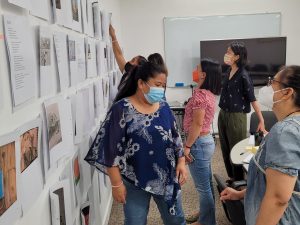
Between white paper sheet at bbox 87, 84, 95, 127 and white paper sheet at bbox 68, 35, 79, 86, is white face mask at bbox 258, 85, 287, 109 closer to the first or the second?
white paper sheet at bbox 68, 35, 79, 86

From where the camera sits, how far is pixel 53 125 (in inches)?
50.3

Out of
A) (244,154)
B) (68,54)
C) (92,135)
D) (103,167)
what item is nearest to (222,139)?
(244,154)

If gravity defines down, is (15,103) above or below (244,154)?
above

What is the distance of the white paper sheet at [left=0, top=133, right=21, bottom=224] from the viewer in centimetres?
84

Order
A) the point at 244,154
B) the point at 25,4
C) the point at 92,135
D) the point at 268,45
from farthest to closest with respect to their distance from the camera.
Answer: the point at 268,45, the point at 244,154, the point at 92,135, the point at 25,4

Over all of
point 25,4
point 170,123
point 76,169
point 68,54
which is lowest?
point 76,169

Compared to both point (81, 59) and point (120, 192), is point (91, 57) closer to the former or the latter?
point (81, 59)

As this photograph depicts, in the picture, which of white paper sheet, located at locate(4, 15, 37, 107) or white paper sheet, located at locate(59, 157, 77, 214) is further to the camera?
white paper sheet, located at locate(59, 157, 77, 214)

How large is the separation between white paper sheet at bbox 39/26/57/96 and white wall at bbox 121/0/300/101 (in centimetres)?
382

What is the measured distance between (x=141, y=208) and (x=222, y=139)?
1.63 meters

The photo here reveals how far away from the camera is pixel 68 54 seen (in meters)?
1.52

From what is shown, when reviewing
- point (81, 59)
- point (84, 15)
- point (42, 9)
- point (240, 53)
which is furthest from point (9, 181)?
point (240, 53)

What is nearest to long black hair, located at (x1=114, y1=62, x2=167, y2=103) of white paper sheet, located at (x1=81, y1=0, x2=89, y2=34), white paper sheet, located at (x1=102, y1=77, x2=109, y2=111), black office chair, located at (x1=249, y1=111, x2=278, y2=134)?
white paper sheet, located at (x1=81, y1=0, x2=89, y2=34)

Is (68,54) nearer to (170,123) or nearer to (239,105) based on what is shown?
(170,123)
